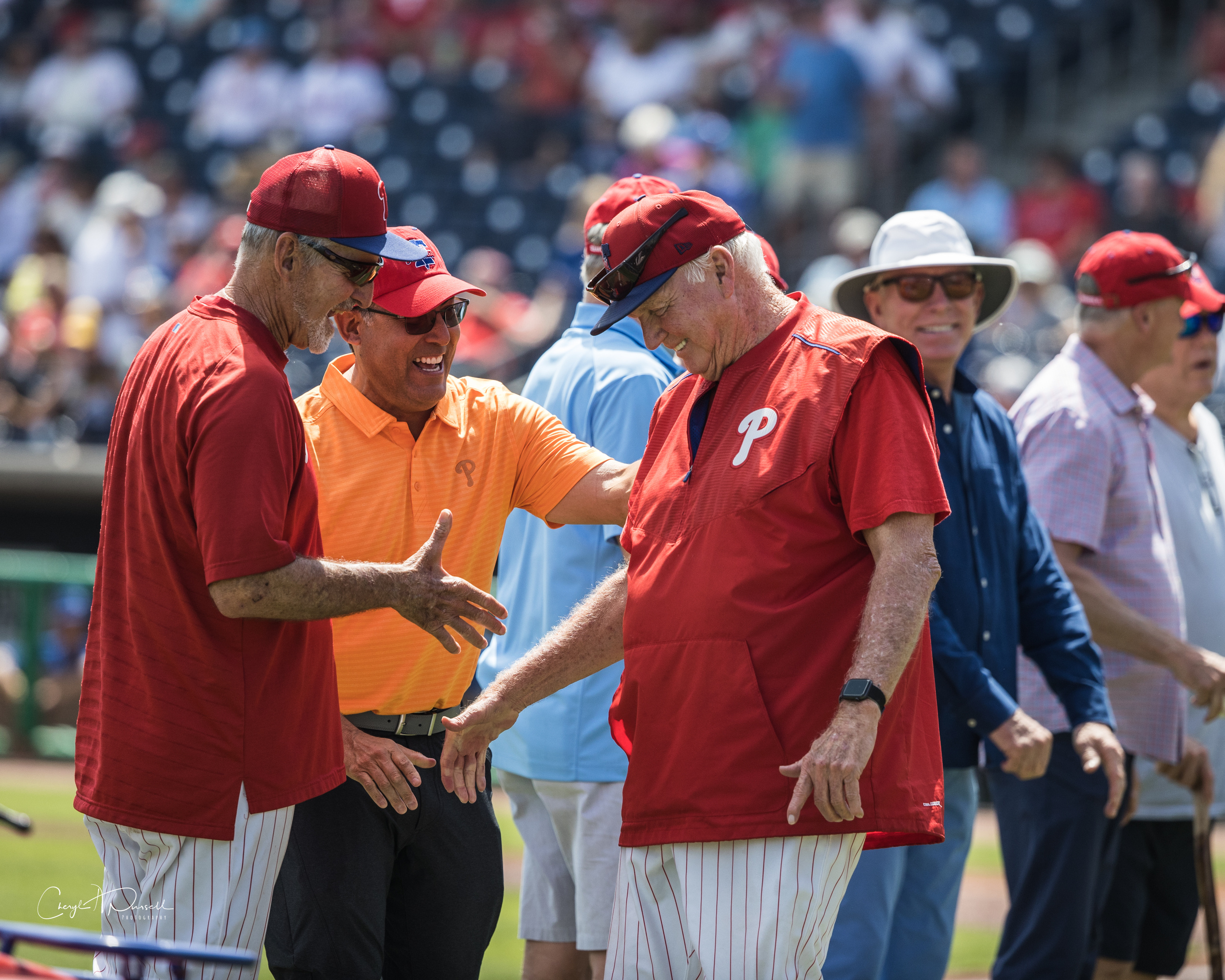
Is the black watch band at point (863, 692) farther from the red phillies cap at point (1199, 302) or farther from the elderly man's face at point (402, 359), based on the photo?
the red phillies cap at point (1199, 302)

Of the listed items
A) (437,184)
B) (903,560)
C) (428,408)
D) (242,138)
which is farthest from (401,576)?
(242,138)

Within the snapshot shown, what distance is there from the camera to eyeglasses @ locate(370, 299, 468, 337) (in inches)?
139

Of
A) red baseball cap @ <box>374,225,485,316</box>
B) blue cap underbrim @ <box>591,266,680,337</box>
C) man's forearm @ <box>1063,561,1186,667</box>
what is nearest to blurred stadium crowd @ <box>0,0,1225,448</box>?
man's forearm @ <box>1063,561,1186,667</box>

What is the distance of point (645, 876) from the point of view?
2996 millimetres

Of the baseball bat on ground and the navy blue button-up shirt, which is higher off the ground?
the navy blue button-up shirt

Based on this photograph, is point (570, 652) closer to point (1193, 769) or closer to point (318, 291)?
point (318, 291)

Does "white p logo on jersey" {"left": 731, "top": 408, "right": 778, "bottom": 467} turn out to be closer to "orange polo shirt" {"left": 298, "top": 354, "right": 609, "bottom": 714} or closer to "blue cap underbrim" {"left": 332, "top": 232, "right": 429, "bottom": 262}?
"orange polo shirt" {"left": 298, "top": 354, "right": 609, "bottom": 714}

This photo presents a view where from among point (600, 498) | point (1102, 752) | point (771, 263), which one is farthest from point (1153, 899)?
point (600, 498)

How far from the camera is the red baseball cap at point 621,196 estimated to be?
4.07 m

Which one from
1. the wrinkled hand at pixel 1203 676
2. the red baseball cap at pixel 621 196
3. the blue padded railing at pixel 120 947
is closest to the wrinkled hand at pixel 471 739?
the blue padded railing at pixel 120 947

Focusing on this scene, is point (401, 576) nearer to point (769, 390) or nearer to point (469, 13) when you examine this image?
point (769, 390)

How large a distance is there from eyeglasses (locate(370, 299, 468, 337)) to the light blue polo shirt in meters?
0.57

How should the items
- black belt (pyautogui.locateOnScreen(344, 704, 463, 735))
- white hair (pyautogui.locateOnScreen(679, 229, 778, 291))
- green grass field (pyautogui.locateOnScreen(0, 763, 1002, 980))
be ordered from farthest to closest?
1. green grass field (pyautogui.locateOnScreen(0, 763, 1002, 980))
2. black belt (pyautogui.locateOnScreen(344, 704, 463, 735))
3. white hair (pyautogui.locateOnScreen(679, 229, 778, 291))

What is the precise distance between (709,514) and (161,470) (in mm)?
1067
